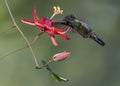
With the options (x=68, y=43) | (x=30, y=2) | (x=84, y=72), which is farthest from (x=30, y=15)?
(x=84, y=72)

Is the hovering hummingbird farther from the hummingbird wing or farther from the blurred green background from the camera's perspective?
the blurred green background

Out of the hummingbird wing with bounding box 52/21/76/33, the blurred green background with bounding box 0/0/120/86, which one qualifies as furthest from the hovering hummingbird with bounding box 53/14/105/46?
the blurred green background with bounding box 0/0/120/86

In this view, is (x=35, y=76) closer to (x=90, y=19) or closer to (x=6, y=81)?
(x=6, y=81)

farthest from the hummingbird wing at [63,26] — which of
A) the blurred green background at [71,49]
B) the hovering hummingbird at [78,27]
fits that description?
the blurred green background at [71,49]

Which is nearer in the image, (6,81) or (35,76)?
(6,81)

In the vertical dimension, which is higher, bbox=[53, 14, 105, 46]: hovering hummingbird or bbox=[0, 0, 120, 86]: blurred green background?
bbox=[53, 14, 105, 46]: hovering hummingbird

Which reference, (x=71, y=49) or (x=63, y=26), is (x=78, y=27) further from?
(x=71, y=49)
